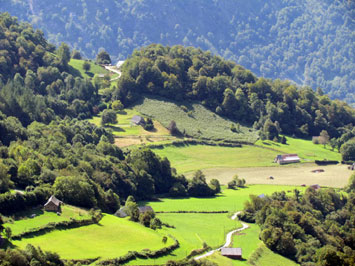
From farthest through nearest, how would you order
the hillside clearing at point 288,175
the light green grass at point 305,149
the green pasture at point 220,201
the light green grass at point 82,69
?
the light green grass at point 82,69 < the light green grass at point 305,149 < the hillside clearing at point 288,175 < the green pasture at point 220,201

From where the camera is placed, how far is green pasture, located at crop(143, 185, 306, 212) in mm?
96688

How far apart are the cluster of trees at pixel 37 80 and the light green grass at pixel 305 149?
141 ft

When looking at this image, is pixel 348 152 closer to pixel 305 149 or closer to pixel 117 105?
pixel 305 149

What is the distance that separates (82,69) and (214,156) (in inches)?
2394

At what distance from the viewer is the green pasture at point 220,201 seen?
96.7 meters

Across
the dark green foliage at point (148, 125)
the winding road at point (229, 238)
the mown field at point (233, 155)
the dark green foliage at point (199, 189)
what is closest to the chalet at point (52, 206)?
the winding road at point (229, 238)

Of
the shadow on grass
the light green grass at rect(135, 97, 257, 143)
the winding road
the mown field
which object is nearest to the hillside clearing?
the mown field

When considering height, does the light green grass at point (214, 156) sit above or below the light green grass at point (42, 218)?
above

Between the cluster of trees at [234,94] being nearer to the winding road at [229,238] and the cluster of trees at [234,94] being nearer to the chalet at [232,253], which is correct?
the winding road at [229,238]

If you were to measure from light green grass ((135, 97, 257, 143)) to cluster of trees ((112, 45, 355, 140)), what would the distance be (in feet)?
11.7

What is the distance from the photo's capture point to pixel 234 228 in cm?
8588

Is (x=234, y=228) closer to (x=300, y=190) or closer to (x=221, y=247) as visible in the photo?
(x=221, y=247)

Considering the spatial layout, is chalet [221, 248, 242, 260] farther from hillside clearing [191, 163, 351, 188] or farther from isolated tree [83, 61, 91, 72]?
isolated tree [83, 61, 91, 72]

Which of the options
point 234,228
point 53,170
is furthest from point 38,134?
point 234,228
